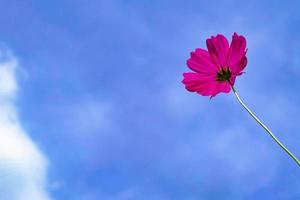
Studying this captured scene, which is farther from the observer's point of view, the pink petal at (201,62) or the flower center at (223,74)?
the pink petal at (201,62)

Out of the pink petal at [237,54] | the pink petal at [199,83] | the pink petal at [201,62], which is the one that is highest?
the pink petal at [201,62]

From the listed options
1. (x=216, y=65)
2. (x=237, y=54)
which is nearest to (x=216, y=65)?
(x=216, y=65)

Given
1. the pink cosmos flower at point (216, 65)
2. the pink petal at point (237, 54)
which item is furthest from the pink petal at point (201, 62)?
the pink petal at point (237, 54)

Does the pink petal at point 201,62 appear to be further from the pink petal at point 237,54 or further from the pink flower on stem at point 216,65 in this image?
the pink petal at point 237,54

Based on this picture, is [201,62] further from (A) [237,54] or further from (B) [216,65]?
(A) [237,54]

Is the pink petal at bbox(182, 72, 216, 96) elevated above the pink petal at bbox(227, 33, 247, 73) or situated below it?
above

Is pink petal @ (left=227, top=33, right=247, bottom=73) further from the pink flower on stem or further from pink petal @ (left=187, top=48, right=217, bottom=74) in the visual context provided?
pink petal @ (left=187, top=48, right=217, bottom=74)

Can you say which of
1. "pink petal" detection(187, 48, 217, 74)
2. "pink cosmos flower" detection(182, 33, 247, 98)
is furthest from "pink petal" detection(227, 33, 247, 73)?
"pink petal" detection(187, 48, 217, 74)
